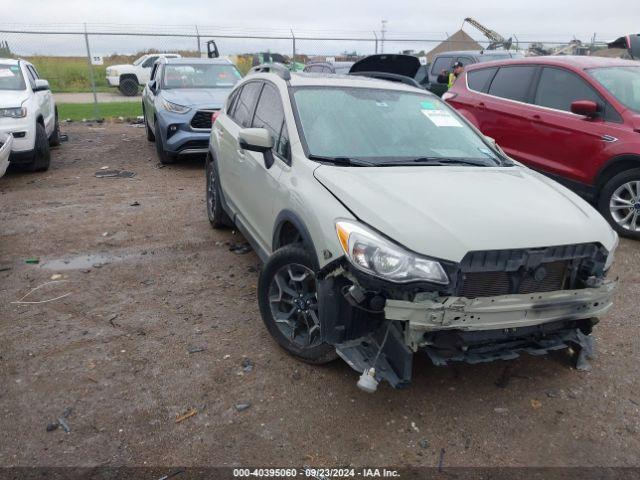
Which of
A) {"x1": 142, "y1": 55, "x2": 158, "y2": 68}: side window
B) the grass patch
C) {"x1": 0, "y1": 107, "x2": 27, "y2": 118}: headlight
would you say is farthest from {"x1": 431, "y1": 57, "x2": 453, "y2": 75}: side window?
{"x1": 142, "y1": 55, "x2": 158, "y2": 68}: side window

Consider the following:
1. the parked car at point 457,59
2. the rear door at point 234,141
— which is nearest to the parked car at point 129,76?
the parked car at point 457,59

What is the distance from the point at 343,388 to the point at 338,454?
0.54m

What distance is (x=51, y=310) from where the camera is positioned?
4023 millimetres

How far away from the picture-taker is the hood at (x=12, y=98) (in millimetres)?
7879

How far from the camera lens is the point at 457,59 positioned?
492 inches

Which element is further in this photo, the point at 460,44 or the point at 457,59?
the point at 460,44

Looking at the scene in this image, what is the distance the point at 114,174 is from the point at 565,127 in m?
6.73

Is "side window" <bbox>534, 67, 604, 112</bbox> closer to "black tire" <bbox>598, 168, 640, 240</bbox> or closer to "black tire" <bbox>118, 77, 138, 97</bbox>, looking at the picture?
"black tire" <bbox>598, 168, 640, 240</bbox>

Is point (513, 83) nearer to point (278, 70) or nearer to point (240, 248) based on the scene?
point (278, 70)

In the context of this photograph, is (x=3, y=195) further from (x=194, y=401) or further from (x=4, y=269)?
(x=194, y=401)

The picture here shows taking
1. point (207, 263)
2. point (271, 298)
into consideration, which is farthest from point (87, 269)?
point (271, 298)

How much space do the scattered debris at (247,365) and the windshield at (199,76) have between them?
732 centimetres

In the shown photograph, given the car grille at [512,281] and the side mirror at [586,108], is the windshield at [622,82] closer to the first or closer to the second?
the side mirror at [586,108]

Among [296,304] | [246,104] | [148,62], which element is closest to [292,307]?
[296,304]
